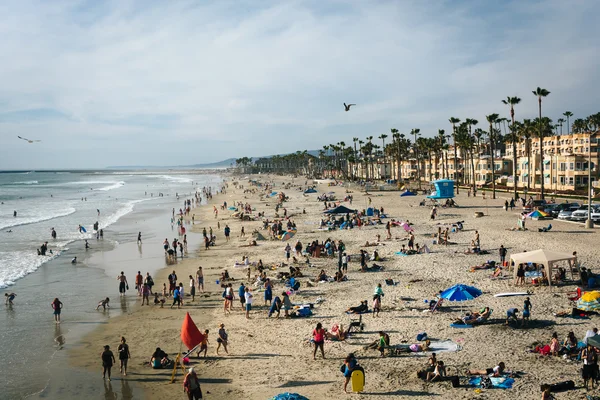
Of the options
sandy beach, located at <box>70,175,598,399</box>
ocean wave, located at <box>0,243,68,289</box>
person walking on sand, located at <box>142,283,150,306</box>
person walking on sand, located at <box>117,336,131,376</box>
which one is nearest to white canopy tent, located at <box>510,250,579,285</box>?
sandy beach, located at <box>70,175,598,399</box>

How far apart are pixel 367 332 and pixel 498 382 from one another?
188 inches

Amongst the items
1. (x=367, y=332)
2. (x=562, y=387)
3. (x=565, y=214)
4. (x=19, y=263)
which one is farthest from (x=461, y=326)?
(x=19, y=263)

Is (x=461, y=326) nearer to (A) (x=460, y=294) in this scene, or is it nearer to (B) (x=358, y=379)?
(A) (x=460, y=294)

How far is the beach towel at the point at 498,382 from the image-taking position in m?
11.1

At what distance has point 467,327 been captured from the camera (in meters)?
15.0

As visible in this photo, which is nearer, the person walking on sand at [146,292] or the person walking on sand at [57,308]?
the person walking on sand at [57,308]

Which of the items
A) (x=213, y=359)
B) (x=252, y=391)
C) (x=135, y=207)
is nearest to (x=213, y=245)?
(x=213, y=359)

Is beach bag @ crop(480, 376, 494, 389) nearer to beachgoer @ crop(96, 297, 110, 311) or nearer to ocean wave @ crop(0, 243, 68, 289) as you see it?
beachgoer @ crop(96, 297, 110, 311)

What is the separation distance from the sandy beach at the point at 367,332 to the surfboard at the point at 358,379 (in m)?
0.37

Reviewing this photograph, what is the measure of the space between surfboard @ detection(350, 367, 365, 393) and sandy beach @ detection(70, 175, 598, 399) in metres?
0.37

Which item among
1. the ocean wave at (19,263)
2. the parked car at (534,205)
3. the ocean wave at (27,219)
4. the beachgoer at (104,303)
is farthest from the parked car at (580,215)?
the ocean wave at (27,219)

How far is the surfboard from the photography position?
11.1 m

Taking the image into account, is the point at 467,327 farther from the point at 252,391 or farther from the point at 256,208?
the point at 256,208

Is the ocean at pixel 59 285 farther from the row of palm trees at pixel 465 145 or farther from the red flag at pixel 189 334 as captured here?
the row of palm trees at pixel 465 145
